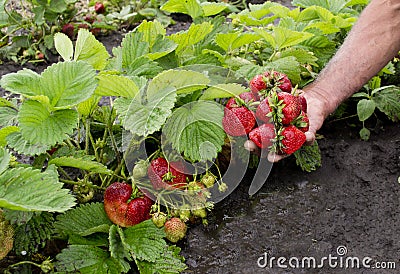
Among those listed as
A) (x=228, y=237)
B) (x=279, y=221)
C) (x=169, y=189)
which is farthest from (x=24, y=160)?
(x=279, y=221)

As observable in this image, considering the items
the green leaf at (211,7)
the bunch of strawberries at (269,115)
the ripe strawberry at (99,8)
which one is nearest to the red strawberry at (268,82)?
the bunch of strawberries at (269,115)

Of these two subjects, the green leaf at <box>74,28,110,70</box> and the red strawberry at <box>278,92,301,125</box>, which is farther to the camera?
the green leaf at <box>74,28,110,70</box>

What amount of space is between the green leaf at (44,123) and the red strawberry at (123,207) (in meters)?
0.23

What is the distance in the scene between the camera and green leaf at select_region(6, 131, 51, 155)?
1.39 metres

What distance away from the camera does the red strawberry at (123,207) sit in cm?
153


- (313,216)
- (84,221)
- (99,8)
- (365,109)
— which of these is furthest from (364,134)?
(99,8)

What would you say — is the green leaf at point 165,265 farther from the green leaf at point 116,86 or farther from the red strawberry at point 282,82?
the red strawberry at point 282,82

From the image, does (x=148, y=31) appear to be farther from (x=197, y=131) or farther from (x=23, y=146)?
(x=23, y=146)

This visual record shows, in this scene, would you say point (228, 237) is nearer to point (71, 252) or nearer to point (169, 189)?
point (169, 189)

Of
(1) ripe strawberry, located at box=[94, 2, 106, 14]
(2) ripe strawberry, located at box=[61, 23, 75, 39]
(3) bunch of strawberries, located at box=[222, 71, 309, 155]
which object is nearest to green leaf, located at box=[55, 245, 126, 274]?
(3) bunch of strawberries, located at box=[222, 71, 309, 155]

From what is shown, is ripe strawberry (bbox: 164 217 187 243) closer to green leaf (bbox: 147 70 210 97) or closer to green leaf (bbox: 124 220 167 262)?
green leaf (bbox: 124 220 167 262)

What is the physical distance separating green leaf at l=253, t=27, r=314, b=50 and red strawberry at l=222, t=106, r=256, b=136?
14.6 inches

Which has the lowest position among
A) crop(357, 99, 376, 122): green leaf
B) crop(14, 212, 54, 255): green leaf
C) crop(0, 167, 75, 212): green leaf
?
crop(357, 99, 376, 122): green leaf

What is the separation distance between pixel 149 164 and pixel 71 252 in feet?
1.04
